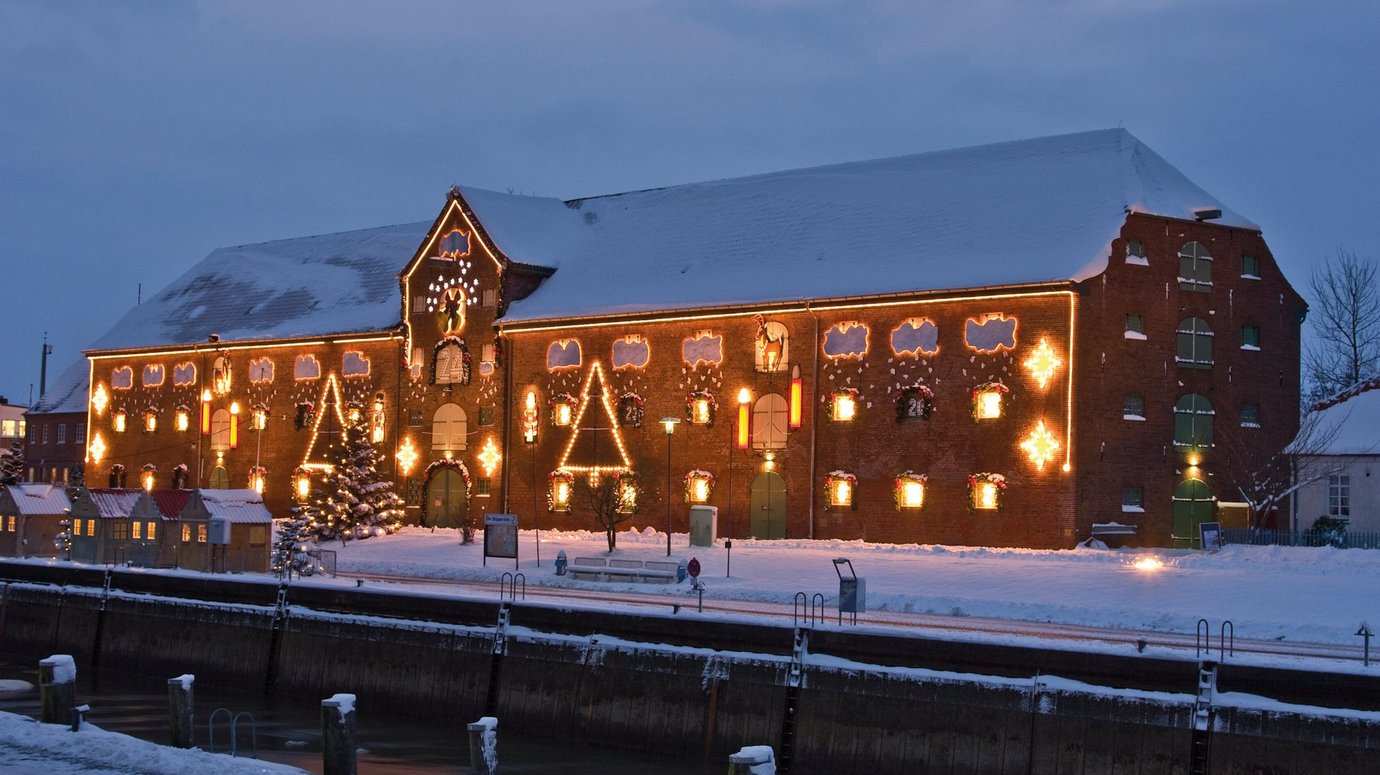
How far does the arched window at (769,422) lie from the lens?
60938 millimetres

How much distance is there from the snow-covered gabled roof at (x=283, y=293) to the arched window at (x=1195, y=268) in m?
33.2

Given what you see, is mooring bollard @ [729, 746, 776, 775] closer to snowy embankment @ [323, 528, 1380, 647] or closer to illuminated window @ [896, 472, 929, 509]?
snowy embankment @ [323, 528, 1380, 647]

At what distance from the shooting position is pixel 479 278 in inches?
2790

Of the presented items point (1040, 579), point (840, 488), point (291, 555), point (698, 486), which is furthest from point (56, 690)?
point (698, 486)

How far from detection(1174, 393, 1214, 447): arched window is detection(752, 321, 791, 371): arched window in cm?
1309

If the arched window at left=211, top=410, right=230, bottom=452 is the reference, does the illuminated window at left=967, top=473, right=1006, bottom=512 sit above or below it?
below

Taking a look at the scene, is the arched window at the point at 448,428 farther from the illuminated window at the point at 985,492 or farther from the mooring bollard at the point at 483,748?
the mooring bollard at the point at 483,748

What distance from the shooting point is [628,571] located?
49.0 m

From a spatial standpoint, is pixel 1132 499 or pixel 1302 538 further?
pixel 1132 499

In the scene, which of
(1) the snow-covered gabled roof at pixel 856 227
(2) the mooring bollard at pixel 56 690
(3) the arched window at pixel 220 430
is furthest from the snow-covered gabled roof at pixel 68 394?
(2) the mooring bollard at pixel 56 690

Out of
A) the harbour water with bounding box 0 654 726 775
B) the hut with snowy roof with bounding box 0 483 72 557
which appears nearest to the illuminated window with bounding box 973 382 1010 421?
the harbour water with bounding box 0 654 726 775

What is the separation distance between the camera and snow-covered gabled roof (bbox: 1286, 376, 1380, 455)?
181 ft

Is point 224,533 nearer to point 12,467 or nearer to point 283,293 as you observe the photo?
point 283,293

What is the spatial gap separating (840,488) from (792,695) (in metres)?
29.3
